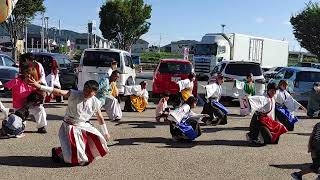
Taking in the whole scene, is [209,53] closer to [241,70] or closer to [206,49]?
[206,49]

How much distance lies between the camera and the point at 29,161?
8.00 m

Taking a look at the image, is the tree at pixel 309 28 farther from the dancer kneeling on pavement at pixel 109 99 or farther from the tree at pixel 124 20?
the dancer kneeling on pavement at pixel 109 99

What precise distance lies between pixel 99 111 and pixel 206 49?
91.5 feet

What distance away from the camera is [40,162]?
Answer: 7.96m

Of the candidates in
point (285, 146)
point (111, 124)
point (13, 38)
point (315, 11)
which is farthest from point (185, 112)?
point (315, 11)

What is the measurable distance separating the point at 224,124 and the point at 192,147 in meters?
3.49

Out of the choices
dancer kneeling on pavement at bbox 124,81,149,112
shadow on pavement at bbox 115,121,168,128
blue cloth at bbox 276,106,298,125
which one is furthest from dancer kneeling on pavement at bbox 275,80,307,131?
dancer kneeling on pavement at bbox 124,81,149,112

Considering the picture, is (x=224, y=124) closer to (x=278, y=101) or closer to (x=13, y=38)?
(x=278, y=101)

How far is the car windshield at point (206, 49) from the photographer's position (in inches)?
1367

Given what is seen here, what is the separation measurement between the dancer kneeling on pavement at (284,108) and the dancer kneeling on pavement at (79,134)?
18.1 feet

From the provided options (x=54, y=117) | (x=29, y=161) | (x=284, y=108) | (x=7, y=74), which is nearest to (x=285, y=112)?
(x=284, y=108)

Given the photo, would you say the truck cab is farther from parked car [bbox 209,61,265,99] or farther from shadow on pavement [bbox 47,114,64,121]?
shadow on pavement [bbox 47,114,64,121]

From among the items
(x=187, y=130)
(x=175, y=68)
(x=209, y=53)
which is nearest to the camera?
(x=187, y=130)

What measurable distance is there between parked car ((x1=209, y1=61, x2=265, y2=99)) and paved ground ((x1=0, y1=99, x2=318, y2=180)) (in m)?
5.83
